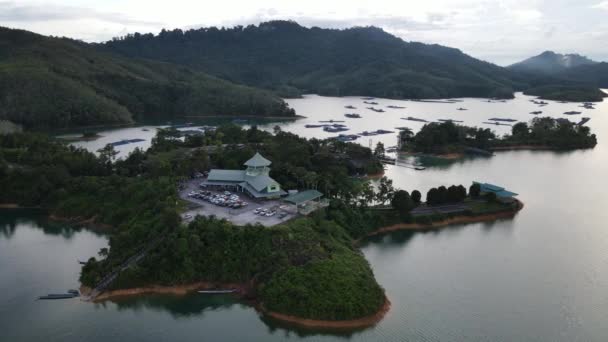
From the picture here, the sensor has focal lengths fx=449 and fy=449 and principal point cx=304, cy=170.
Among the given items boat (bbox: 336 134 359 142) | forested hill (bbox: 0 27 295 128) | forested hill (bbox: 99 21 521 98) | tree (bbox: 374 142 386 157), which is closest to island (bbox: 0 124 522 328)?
tree (bbox: 374 142 386 157)

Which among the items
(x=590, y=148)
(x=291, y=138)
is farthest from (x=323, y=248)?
(x=590, y=148)

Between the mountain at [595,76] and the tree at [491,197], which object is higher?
the mountain at [595,76]

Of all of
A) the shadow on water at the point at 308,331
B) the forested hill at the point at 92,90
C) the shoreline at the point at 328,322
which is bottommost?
the shadow on water at the point at 308,331

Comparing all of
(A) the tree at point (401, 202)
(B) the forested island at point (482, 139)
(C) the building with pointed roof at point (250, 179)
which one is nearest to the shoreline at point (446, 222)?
(A) the tree at point (401, 202)

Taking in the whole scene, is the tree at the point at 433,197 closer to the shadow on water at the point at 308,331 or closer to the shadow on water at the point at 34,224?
the shadow on water at the point at 308,331

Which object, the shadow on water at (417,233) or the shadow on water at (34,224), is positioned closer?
the shadow on water at (417,233)

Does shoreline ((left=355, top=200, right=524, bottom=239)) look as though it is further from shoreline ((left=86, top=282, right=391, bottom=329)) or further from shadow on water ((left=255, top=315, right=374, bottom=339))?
shadow on water ((left=255, top=315, right=374, bottom=339))

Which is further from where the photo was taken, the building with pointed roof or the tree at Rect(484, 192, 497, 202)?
the tree at Rect(484, 192, 497, 202)
